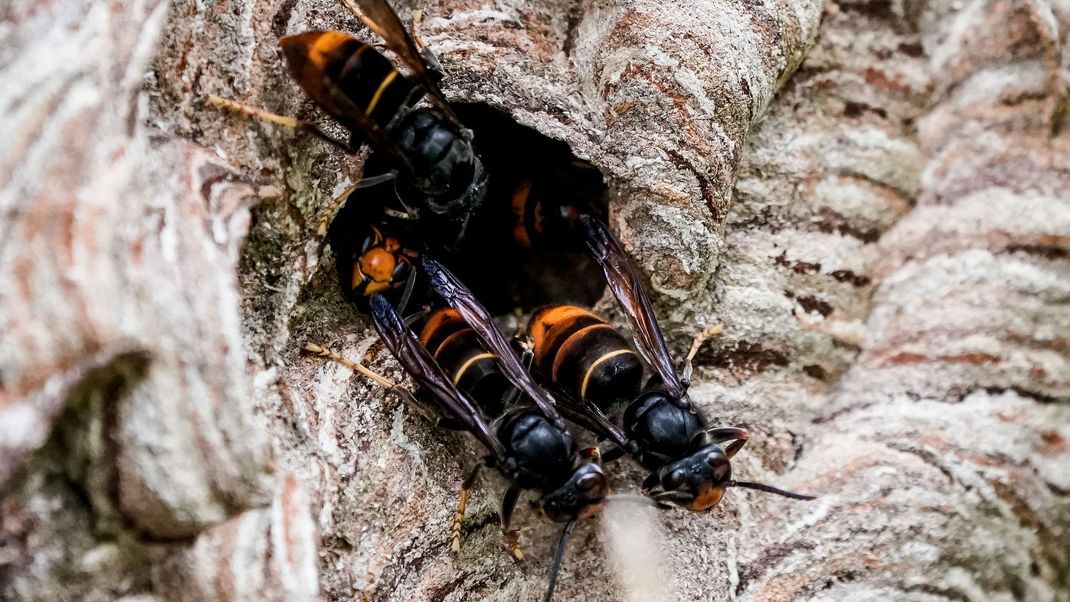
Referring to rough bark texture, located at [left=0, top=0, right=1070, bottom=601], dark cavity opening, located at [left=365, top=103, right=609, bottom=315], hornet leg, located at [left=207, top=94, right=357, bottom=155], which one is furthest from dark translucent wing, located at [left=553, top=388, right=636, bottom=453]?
hornet leg, located at [left=207, top=94, right=357, bottom=155]

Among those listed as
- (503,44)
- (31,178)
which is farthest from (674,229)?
(31,178)

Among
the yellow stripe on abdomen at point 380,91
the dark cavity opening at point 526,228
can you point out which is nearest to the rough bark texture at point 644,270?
the yellow stripe on abdomen at point 380,91

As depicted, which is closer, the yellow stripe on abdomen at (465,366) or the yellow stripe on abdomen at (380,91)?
the yellow stripe on abdomen at (380,91)

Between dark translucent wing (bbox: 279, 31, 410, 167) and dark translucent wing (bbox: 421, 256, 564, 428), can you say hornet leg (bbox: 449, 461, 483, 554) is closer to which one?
dark translucent wing (bbox: 421, 256, 564, 428)

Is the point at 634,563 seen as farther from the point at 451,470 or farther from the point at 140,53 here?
the point at 140,53

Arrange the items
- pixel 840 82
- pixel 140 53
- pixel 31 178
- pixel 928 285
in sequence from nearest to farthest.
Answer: pixel 31 178, pixel 140 53, pixel 928 285, pixel 840 82

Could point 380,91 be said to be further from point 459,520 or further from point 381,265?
point 459,520

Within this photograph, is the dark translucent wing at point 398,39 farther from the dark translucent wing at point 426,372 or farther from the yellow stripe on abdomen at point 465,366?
the yellow stripe on abdomen at point 465,366
